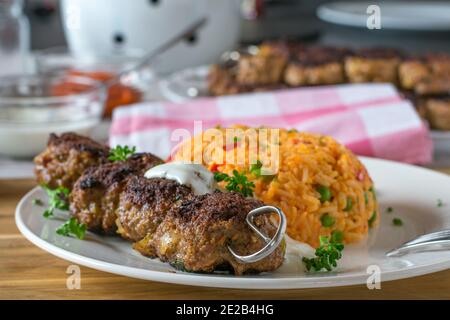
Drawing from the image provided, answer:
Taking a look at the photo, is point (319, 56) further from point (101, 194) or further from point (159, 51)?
point (101, 194)

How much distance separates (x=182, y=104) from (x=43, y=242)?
5.52 feet

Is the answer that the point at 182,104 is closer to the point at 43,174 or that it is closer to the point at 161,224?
the point at 43,174

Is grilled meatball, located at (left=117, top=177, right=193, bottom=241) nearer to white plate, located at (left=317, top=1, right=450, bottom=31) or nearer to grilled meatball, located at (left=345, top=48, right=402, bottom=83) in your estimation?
grilled meatball, located at (left=345, top=48, right=402, bottom=83)

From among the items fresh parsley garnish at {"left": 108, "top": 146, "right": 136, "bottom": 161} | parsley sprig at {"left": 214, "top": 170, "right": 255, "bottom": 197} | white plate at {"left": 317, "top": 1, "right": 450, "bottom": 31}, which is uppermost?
white plate at {"left": 317, "top": 1, "right": 450, "bottom": 31}

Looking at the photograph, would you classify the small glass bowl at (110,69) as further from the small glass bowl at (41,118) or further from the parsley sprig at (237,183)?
the parsley sprig at (237,183)

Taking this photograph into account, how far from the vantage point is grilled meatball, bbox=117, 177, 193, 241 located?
6.17ft

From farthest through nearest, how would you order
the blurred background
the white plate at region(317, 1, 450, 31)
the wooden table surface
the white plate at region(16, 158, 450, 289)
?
the white plate at region(317, 1, 450, 31)
the blurred background
the wooden table surface
the white plate at region(16, 158, 450, 289)

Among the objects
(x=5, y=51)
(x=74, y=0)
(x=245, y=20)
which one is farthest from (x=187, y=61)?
(x=245, y=20)

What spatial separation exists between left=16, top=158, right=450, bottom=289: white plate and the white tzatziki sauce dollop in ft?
0.63

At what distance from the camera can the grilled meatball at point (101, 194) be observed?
204 centimetres

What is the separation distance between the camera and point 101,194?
6.79 ft

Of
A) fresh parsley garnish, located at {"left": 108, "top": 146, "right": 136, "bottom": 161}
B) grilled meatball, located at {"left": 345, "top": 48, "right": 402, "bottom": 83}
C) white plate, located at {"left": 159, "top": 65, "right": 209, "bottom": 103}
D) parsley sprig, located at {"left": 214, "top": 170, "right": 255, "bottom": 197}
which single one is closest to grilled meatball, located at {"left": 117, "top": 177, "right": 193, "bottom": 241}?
parsley sprig, located at {"left": 214, "top": 170, "right": 255, "bottom": 197}

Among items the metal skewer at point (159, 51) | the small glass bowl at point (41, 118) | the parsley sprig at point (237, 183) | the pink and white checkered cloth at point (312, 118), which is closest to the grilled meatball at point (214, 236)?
the parsley sprig at point (237, 183)
